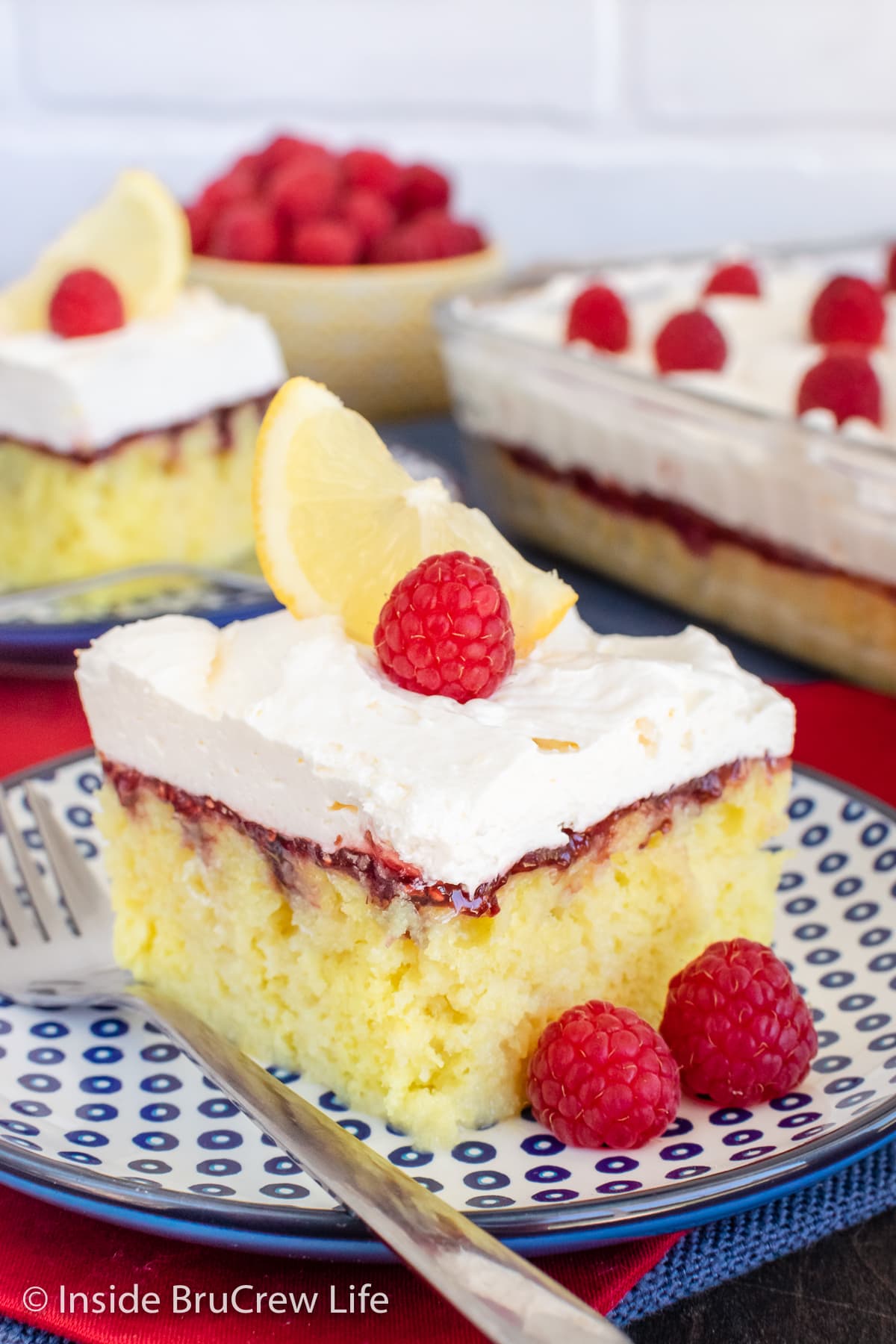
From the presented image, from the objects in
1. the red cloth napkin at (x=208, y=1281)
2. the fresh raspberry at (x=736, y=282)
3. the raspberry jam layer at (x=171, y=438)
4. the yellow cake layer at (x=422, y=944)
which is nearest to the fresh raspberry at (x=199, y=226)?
the raspberry jam layer at (x=171, y=438)

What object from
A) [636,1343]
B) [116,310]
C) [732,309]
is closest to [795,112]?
[732,309]

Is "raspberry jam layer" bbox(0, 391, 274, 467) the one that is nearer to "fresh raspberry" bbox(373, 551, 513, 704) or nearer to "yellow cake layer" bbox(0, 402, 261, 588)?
"yellow cake layer" bbox(0, 402, 261, 588)

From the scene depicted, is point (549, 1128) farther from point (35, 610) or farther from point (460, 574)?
point (35, 610)

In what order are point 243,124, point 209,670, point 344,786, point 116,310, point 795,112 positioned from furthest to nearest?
point 243,124
point 795,112
point 116,310
point 209,670
point 344,786

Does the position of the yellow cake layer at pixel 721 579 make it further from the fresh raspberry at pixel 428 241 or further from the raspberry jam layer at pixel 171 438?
the fresh raspberry at pixel 428 241

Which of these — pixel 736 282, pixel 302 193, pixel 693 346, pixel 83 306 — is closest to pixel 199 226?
pixel 302 193

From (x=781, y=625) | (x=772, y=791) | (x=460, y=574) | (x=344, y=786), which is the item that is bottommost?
(x=781, y=625)

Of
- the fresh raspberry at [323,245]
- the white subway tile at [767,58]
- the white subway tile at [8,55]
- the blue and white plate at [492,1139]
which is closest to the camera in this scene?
the blue and white plate at [492,1139]
